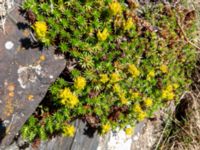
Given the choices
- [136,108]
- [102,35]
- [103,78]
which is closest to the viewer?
[102,35]

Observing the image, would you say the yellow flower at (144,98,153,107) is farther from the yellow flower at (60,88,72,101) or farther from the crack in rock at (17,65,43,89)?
the crack in rock at (17,65,43,89)

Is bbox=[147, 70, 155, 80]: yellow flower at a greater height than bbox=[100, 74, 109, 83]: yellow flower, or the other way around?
bbox=[100, 74, 109, 83]: yellow flower

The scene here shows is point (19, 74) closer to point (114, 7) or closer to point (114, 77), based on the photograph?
point (114, 77)

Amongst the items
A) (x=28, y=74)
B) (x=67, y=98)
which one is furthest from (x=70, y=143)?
(x=28, y=74)

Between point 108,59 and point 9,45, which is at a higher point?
point 9,45

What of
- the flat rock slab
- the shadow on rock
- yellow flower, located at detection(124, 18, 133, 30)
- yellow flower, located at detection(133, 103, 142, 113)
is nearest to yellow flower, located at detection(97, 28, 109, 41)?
yellow flower, located at detection(124, 18, 133, 30)

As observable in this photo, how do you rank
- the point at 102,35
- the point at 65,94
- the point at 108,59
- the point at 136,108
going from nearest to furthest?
the point at 65,94
the point at 102,35
the point at 108,59
the point at 136,108

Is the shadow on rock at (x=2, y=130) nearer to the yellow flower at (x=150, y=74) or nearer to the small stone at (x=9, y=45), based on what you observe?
the small stone at (x=9, y=45)
